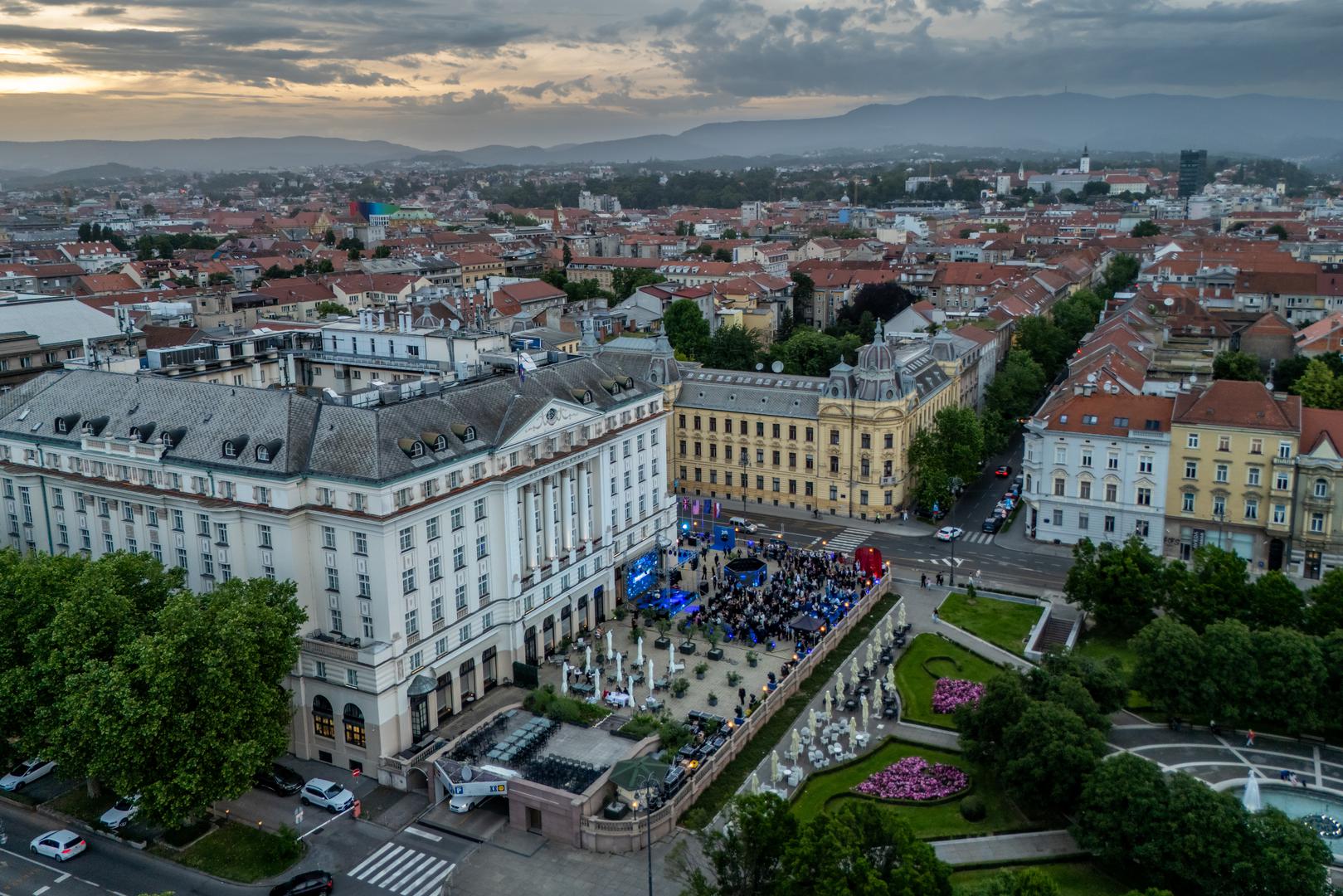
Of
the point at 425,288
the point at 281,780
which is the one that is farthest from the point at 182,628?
the point at 425,288

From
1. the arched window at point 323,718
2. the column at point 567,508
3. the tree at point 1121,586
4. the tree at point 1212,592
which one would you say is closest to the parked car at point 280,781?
the arched window at point 323,718

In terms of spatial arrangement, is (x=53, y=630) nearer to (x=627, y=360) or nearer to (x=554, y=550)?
(x=554, y=550)

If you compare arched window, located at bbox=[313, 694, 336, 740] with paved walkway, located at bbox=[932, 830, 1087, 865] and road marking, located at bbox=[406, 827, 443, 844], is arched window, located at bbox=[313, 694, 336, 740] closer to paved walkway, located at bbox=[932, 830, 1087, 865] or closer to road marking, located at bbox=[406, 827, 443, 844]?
road marking, located at bbox=[406, 827, 443, 844]

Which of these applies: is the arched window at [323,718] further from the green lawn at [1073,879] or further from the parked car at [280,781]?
the green lawn at [1073,879]

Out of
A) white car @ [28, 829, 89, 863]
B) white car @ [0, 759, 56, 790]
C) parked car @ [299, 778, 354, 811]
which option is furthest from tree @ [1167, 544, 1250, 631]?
white car @ [0, 759, 56, 790]

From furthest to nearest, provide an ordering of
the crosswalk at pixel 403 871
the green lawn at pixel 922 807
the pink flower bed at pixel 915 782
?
1. the pink flower bed at pixel 915 782
2. the green lawn at pixel 922 807
3. the crosswalk at pixel 403 871

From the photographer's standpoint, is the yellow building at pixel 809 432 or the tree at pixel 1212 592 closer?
the tree at pixel 1212 592
